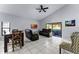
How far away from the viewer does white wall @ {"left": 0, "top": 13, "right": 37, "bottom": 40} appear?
2.14 metres

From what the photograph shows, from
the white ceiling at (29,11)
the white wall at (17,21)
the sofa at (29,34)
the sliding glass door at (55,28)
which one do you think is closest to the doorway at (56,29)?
the sliding glass door at (55,28)

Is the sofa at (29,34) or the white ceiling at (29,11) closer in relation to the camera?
the white ceiling at (29,11)

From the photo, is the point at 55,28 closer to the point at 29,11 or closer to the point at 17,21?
the point at 29,11

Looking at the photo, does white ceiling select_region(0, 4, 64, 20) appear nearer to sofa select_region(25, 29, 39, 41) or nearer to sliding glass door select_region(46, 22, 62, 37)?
sliding glass door select_region(46, 22, 62, 37)

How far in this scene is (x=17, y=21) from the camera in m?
2.35

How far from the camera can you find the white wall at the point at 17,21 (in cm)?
214

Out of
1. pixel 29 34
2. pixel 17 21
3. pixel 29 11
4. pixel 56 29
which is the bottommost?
pixel 29 34

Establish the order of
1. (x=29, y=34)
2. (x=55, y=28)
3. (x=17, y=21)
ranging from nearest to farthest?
(x=17, y=21) → (x=55, y=28) → (x=29, y=34)

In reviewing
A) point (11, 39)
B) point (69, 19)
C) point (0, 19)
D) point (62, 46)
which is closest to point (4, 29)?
point (0, 19)

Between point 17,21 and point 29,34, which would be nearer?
point 17,21

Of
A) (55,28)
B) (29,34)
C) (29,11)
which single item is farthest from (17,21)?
(55,28)

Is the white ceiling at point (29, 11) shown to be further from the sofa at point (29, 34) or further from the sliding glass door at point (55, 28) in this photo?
the sofa at point (29, 34)

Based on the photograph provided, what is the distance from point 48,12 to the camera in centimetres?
257

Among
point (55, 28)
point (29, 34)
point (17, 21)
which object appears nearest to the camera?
point (17, 21)
